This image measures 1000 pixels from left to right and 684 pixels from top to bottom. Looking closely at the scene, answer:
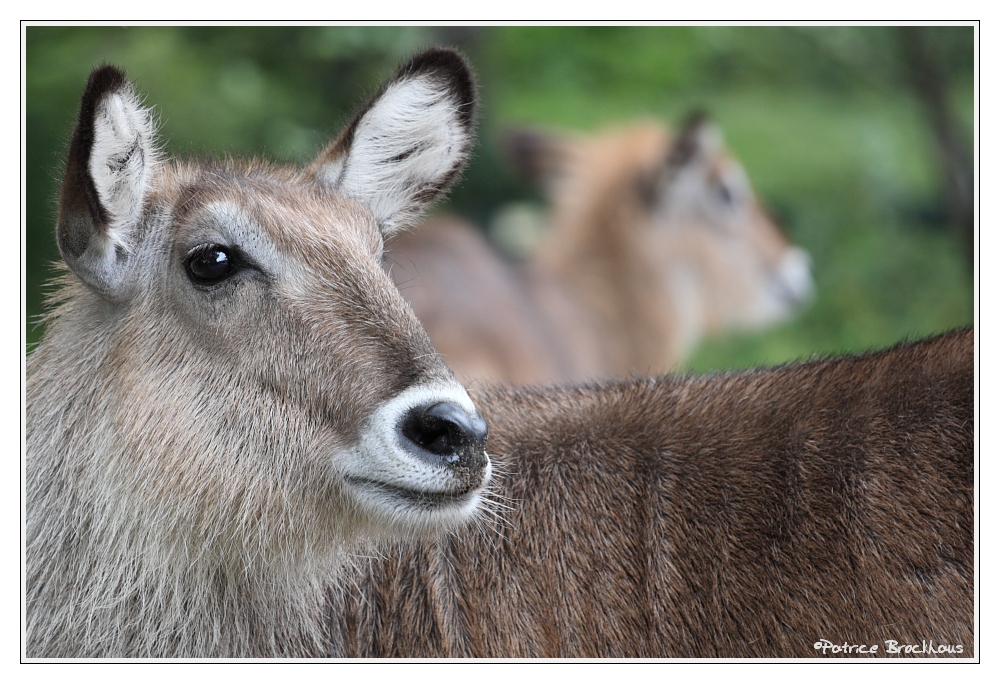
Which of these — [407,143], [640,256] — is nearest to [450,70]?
[407,143]

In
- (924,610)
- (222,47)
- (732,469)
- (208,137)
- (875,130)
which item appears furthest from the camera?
(875,130)

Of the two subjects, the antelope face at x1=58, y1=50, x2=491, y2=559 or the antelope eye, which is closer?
the antelope face at x1=58, y1=50, x2=491, y2=559

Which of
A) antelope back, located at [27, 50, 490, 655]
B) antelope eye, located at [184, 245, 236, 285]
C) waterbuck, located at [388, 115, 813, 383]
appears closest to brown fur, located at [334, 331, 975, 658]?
antelope back, located at [27, 50, 490, 655]

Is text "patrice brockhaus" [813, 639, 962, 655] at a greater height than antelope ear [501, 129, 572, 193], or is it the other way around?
text "patrice brockhaus" [813, 639, 962, 655]

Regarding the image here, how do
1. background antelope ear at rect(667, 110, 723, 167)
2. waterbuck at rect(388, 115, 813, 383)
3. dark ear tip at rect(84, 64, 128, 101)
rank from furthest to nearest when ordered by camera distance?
waterbuck at rect(388, 115, 813, 383), background antelope ear at rect(667, 110, 723, 167), dark ear tip at rect(84, 64, 128, 101)

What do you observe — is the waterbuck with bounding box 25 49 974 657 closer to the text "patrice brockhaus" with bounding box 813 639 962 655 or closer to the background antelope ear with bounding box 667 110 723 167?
the text "patrice brockhaus" with bounding box 813 639 962 655

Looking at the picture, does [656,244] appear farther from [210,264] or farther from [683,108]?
[210,264]

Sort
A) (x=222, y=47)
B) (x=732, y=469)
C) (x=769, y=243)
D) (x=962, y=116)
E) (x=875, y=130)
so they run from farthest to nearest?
(x=769, y=243)
(x=875, y=130)
(x=962, y=116)
(x=222, y=47)
(x=732, y=469)

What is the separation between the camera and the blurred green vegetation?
4.24 m

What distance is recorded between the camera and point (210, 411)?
120 inches

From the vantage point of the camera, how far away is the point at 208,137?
6176 mm
